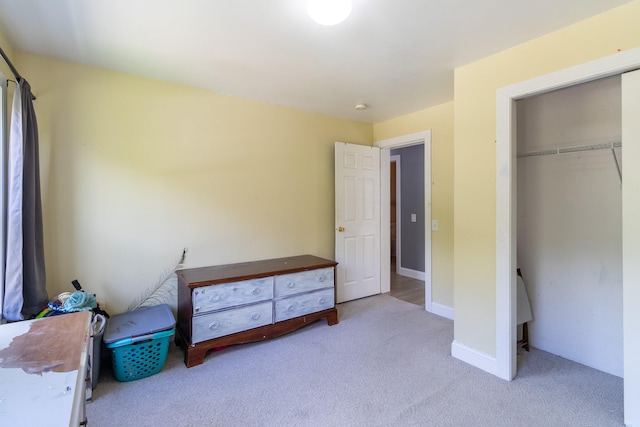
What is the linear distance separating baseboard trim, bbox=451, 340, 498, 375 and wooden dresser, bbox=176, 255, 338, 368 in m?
1.18

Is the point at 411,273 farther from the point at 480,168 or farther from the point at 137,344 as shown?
the point at 137,344

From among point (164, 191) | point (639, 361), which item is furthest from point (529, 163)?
point (164, 191)

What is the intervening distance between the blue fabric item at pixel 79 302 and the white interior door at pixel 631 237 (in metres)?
3.38

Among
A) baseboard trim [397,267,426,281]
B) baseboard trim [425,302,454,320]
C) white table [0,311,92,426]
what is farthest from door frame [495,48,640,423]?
baseboard trim [397,267,426,281]

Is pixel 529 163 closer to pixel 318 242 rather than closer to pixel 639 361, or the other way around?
pixel 639 361

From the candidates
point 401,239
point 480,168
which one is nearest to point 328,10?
point 480,168

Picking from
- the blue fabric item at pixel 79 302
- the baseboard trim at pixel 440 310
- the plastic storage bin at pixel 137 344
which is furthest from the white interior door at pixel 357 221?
the blue fabric item at pixel 79 302

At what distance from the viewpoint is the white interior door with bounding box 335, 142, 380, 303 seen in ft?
12.5

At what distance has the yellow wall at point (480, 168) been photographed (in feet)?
6.64

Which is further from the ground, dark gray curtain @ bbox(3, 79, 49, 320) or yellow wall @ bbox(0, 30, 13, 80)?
yellow wall @ bbox(0, 30, 13, 80)

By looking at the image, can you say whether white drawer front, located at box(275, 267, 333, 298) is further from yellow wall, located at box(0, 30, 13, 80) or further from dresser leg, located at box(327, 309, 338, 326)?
yellow wall, located at box(0, 30, 13, 80)

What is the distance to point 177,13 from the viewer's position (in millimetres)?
1761

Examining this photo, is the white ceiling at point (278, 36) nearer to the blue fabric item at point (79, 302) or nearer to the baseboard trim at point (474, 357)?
the blue fabric item at point (79, 302)

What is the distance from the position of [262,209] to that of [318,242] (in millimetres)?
858
